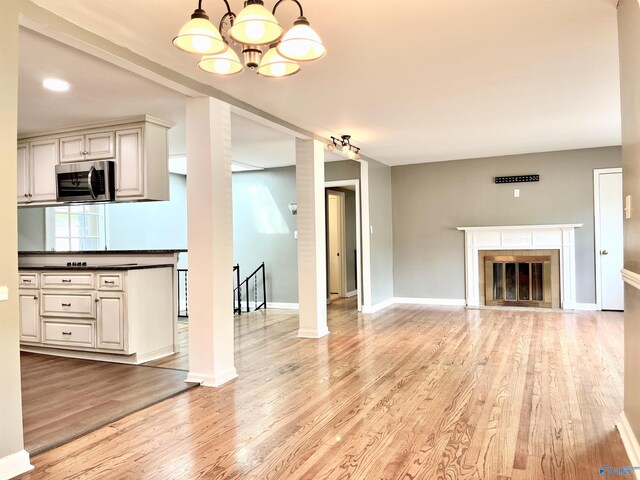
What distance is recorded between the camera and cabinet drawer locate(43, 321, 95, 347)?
14.3ft

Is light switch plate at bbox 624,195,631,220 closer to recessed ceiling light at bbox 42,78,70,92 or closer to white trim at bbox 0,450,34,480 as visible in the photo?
white trim at bbox 0,450,34,480

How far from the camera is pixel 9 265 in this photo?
217cm

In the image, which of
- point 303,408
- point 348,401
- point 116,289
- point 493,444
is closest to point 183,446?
point 303,408

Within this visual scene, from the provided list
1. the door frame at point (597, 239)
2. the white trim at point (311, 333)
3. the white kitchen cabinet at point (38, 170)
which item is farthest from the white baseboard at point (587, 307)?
the white kitchen cabinet at point (38, 170)

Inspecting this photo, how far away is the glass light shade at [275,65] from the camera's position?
7.49ft

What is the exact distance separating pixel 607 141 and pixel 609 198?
0.87 meters

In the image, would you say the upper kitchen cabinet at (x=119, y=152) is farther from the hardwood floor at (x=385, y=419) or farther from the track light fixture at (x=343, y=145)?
the hardwood floor at (x=385, y=419)

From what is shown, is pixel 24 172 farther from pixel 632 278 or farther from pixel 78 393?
pixel 632 278

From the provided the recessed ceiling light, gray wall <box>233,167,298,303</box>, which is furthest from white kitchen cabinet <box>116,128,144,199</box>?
gray wall <box>233,167,298,303</box>

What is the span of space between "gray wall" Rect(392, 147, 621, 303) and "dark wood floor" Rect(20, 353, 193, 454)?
4860mm

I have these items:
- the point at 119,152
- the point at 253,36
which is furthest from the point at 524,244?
the point at 253,36

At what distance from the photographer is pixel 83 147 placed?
4773 millimetres

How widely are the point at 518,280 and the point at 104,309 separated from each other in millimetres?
5742

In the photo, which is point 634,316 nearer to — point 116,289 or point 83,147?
point 116,289
